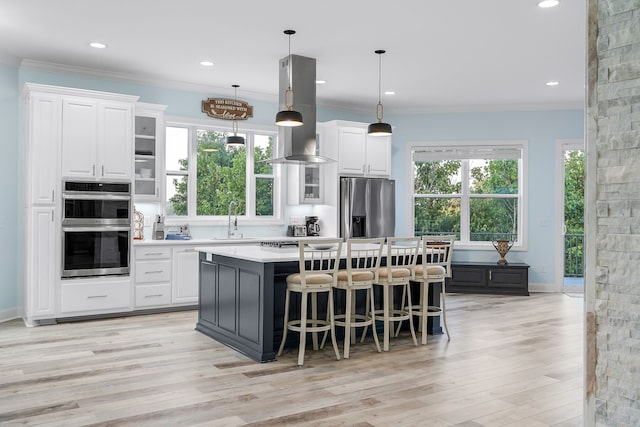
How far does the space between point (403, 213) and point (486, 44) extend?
378cm

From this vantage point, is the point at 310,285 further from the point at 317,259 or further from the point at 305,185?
the point at 305,185

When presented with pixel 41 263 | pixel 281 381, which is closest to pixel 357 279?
pixel 281 381

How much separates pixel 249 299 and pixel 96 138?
284 centimetres

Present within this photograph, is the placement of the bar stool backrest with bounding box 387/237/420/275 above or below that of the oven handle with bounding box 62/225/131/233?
below

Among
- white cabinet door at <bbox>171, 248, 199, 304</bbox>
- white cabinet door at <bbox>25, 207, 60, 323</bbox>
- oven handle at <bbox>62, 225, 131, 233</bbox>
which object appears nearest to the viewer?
white cabinet door at <bbox>25, 207, 60, 323</bbox>

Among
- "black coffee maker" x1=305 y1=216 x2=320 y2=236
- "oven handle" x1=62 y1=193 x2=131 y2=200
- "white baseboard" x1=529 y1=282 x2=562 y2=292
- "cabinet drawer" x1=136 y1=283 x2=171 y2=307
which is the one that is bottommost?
"white baseboard" x1=529 y1=282 x2=562 y2=292

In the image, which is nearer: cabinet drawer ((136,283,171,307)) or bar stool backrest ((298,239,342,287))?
bar stool backrest ((298,239,342,287))

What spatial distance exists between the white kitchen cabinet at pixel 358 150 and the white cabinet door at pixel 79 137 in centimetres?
323

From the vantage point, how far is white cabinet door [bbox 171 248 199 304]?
6.32 metres

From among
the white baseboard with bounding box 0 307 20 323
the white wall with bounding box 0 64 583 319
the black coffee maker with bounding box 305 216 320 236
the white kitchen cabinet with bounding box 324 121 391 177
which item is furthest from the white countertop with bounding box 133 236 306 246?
the white kitchen cabinet with bounding box 324 121 391 177

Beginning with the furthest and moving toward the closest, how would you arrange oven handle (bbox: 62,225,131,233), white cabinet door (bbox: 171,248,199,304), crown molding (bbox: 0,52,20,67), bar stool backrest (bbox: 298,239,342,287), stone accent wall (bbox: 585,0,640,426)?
white cabinet door (bbox: 171,248,199,304) < crown molding (bbox: 0,52,20,67) < oven handle (bbox: 62,225,131,233) < bar stool backrest (bbox: 298,239,342,287) < stone accent wall (bbox: 585,0,640,426)

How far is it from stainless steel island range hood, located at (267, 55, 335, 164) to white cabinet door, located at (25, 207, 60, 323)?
2421 millimetres

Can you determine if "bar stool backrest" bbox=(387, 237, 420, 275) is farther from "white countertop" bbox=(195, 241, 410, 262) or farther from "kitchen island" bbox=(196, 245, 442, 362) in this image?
"kitchen island" bbox=(196, 245, 442, 362)

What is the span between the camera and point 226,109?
7.31 m
